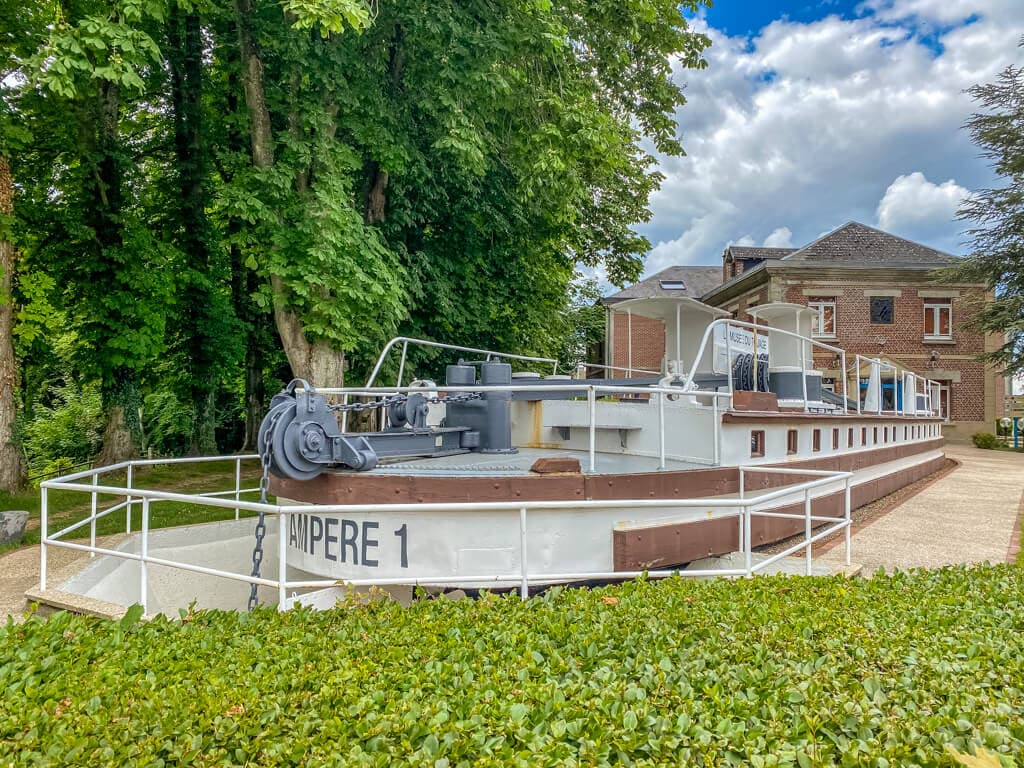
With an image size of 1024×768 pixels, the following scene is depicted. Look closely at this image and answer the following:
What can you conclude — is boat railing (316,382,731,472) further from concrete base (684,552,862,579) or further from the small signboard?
the small signboard

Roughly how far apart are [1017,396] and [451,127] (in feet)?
168

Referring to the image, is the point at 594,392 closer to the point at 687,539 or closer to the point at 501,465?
the point at 501,465

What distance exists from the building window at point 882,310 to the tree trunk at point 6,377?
33.8 meters

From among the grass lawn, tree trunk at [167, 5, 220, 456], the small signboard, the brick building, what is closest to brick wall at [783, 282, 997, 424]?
the brick building

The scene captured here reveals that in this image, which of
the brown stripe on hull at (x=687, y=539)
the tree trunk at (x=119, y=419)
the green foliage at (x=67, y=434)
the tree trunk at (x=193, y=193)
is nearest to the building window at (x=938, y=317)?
the brown stripe on hull at (x=687, y=539)

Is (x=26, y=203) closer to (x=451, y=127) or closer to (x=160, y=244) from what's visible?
(x=160, y=244)

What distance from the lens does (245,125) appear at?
1291 cm

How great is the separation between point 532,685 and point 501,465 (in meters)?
3.60

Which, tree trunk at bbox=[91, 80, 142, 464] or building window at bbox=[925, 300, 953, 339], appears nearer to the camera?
tree trunk at bbox=[91, 80, 142, 464]

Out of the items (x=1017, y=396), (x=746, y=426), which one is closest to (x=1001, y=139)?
(x=1017, y=396)

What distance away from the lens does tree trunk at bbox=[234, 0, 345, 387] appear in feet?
38.2

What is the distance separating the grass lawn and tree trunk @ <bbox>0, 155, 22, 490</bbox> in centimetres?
42

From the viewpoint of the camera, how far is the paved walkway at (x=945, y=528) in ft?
25.4

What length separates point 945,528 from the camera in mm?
9695
